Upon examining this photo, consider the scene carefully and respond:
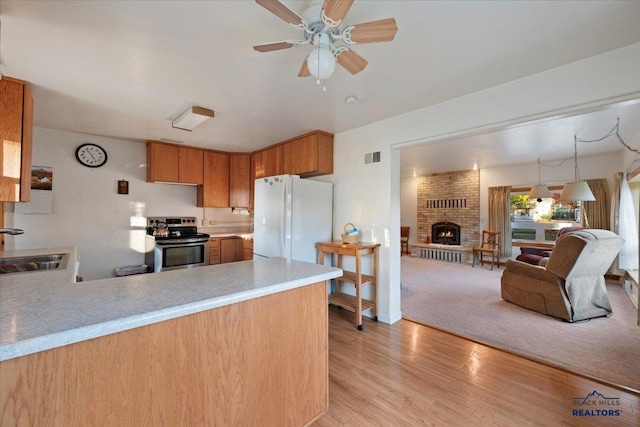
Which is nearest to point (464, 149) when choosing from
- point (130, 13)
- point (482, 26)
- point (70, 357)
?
point (482, 26)

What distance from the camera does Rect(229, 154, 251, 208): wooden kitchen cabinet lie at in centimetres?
469

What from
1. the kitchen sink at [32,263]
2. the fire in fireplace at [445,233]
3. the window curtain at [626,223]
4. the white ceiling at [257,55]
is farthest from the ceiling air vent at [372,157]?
the fire in fireplace at [445,233]

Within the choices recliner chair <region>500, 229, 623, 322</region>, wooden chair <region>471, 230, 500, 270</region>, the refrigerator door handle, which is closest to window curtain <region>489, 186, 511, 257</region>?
wooden chair <region>471, 230, 500, 270</region>

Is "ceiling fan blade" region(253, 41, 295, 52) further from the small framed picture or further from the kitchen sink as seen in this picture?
the small framed picture

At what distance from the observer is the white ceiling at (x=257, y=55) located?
1406mm

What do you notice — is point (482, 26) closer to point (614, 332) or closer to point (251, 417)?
point (251, 417)

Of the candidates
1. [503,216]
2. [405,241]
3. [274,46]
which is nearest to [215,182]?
[274,46]

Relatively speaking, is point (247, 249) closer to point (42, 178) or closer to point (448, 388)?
point (42, 178)

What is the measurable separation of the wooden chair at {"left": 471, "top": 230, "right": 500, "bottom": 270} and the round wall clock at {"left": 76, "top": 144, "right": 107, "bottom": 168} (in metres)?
7.48

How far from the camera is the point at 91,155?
12.1ft

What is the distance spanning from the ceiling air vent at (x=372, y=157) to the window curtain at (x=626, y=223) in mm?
4628

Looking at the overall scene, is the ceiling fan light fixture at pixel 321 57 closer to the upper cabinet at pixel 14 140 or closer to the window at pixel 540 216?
the upper cabinet at pixel 14 140

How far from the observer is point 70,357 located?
0.81m

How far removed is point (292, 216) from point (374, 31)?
2.22 metres
